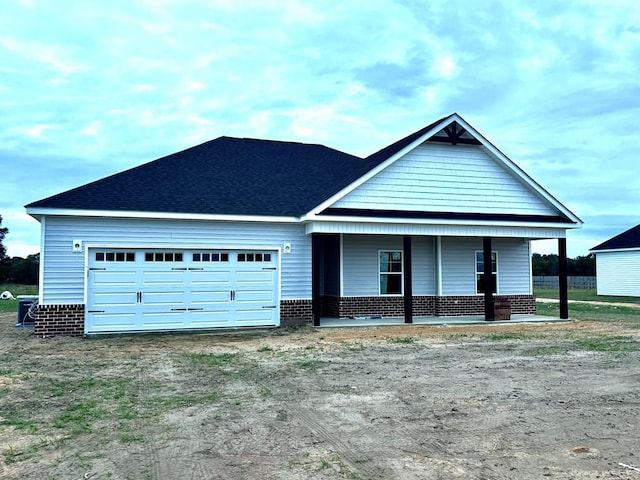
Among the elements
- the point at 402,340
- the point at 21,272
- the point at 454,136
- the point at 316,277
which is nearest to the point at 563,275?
the point at 454,136

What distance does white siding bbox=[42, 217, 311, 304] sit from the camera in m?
15.4

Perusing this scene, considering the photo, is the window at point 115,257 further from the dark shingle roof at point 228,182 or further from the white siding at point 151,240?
the dark shingle roof at point 228,182

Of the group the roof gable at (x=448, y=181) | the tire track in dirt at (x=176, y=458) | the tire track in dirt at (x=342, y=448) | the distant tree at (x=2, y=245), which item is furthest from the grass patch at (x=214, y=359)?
the distant tree at (x=2, y=245)

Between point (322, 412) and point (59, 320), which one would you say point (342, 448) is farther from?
point (59, 320)

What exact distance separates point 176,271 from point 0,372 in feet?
22.3

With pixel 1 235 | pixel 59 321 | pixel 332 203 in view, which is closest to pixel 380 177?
pixel 332 203

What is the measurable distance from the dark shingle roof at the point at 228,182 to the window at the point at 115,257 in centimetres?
128

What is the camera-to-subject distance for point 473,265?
68.0 ft

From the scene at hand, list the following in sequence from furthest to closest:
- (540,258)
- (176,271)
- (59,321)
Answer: (540,258) → (176,271) → (59,321)

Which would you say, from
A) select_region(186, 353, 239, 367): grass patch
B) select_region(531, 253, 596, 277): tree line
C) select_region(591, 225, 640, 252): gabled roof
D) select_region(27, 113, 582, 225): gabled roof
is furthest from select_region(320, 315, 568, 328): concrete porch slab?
select_region(531, 253, 596, 277): tree line

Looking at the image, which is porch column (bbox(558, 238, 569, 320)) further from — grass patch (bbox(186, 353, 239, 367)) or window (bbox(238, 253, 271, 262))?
grass patch (bbox(186, 353, 239, 367))

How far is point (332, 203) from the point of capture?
17.1 metres

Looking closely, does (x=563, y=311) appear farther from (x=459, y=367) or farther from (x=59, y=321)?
(x=59, y=321)

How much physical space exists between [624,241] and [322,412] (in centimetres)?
3646
